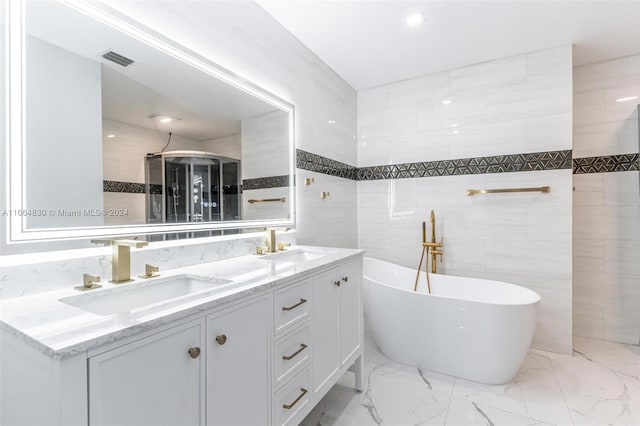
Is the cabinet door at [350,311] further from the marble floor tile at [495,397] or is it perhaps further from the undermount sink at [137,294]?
the undermount sink at [137,294]

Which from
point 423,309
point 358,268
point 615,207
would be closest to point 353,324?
point 358,268

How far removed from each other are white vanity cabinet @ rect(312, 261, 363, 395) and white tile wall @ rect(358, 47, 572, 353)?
4.38ft

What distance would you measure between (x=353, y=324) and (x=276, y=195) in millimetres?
963

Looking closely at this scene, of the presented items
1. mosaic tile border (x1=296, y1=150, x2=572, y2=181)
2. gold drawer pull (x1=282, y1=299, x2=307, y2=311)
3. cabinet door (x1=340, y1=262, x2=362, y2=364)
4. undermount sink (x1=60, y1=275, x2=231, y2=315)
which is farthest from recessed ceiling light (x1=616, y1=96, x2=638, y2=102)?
undermount sink (x1=60, y1=275, x2=231, y2=315)

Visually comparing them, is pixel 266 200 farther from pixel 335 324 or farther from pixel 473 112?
pixel 473 112

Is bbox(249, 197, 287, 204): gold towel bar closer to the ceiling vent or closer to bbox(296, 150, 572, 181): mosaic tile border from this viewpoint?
bbox(296, 150, 572, 181): mosaic tile border

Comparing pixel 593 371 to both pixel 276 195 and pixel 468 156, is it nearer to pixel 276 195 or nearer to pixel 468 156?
pixel 468 156

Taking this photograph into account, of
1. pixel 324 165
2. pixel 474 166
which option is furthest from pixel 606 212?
pixel 324 165

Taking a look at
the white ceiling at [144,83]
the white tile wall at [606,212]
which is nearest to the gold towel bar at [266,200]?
the white ceiling at [144,83]

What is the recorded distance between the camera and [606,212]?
271 centimetres

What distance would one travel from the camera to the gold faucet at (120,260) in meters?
1.14

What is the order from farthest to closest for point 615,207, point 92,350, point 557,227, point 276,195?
1. point 615,207
2. point 557,227
3. point 276,195
4. point 92,350

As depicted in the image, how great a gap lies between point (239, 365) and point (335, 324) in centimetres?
72

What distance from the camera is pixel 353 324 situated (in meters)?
1.89
